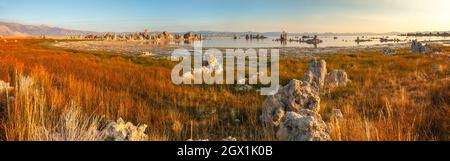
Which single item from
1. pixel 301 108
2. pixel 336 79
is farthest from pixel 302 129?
pixel 336 79

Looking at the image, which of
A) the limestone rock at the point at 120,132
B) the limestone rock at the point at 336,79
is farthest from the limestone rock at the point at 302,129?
the limestone rock at the point at 336,79

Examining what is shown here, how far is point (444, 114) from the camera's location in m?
7.21

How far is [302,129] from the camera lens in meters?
5.32

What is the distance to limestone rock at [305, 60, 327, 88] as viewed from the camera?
39.1ft

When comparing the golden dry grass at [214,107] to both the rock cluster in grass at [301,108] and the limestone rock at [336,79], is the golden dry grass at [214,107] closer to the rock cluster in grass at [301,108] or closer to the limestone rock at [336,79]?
the rock cluster in grass at [301,108]

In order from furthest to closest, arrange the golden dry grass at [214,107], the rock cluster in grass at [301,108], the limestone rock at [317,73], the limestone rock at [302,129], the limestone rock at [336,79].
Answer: the limestone rock at [336,79]
the limestone rock at [317,73]
the golden dry grass at [214,107]
the rock cluster in grass at [301,108]
the limestone rock at [302,129]

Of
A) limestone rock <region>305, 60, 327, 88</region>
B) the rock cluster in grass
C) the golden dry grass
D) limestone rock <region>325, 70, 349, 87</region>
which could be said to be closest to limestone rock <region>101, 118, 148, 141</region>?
the golden dry grass

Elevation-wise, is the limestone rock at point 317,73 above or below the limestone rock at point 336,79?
above

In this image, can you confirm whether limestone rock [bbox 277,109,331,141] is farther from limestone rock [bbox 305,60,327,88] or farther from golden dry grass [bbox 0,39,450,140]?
limestone rock [bbox 305,60,327,88]

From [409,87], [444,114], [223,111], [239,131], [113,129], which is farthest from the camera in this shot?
[409,87]

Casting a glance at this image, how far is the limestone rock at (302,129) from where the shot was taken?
16.7ft
